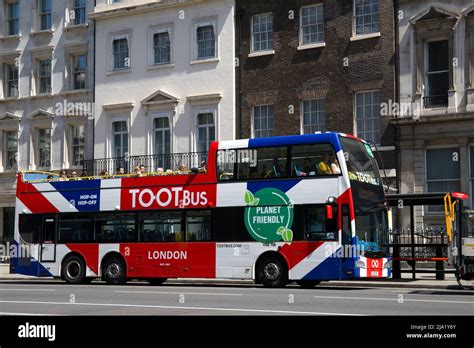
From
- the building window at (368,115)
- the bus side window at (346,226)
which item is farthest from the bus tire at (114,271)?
the building window at (368,115)

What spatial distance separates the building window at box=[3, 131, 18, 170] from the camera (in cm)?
4194

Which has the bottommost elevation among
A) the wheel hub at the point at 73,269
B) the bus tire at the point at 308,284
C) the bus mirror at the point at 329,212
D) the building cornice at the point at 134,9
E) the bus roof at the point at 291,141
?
the bus tire at the point at 308,284

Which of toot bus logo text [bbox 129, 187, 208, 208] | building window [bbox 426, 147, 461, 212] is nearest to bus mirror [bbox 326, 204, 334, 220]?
toot bus logo text [bbox 129, 187, 208, 208]

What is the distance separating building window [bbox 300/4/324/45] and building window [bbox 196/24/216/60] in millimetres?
4284

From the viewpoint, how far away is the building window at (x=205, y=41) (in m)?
36.3

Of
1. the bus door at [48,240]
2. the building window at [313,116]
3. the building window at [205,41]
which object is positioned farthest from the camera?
the building window at [205,41]

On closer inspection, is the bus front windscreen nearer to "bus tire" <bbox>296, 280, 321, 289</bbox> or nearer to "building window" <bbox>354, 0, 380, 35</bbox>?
"bus tire" <bbox>296, 280, 321, 289</bbox>

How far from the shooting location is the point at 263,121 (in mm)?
35125

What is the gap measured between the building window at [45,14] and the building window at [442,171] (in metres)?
20.8

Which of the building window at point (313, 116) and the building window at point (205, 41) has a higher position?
the building window at point (205, 41)

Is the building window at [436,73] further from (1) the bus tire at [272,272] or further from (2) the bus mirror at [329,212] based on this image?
(1) the bus tire at [272,272]
